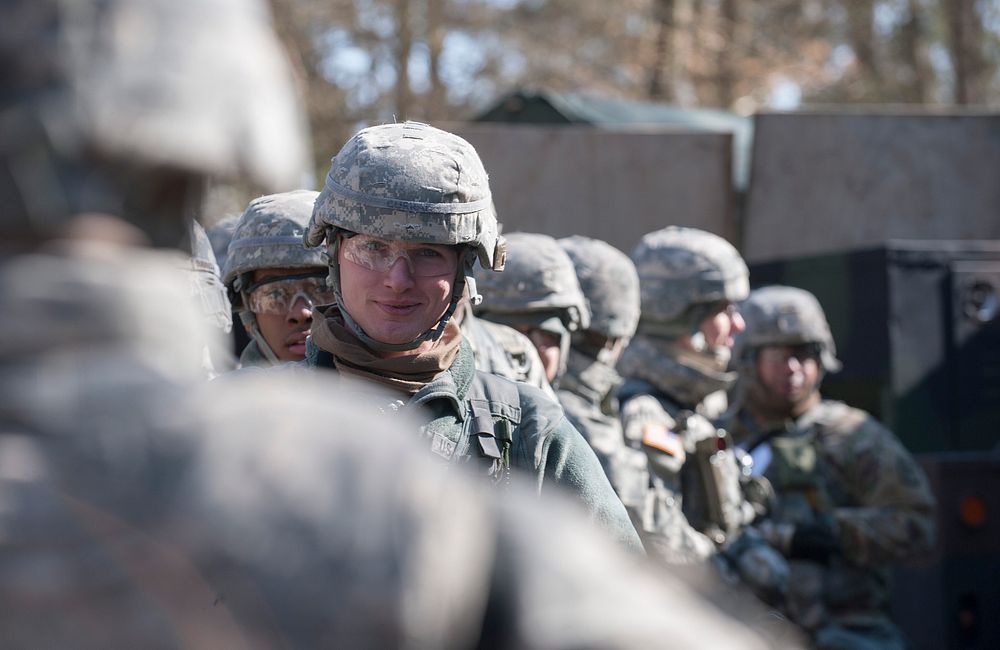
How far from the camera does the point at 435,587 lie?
3.94 feet

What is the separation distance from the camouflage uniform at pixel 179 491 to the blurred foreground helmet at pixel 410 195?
2161mm

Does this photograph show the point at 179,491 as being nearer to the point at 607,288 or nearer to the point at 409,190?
the point at 409,190

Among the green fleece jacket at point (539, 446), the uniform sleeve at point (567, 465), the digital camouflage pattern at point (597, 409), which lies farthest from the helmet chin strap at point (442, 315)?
the digital camouflage pattern at point (597, 409)

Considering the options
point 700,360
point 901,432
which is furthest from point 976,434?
point 700,360

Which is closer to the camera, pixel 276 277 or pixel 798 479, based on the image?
pixel 276 277

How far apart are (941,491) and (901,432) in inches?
23.1

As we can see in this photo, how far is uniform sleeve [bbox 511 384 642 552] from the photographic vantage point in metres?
3.27

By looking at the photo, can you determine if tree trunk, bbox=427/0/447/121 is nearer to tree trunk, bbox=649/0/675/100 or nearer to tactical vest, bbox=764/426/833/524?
tree trunk, bbox=649/0/675/100

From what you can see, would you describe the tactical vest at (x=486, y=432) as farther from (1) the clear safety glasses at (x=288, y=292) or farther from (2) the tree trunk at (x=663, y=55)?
(2) the tree trunk at (x=663, y=55)

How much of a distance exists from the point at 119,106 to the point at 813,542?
5.40 meters

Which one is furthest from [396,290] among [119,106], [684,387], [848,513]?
[848,513]

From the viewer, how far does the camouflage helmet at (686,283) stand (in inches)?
255

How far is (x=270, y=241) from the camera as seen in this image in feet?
14.4

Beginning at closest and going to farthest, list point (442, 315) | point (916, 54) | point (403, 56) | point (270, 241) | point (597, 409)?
point (442, 315), point (270, 241), point (597, 409), point (403, 56), point (916, 54)
